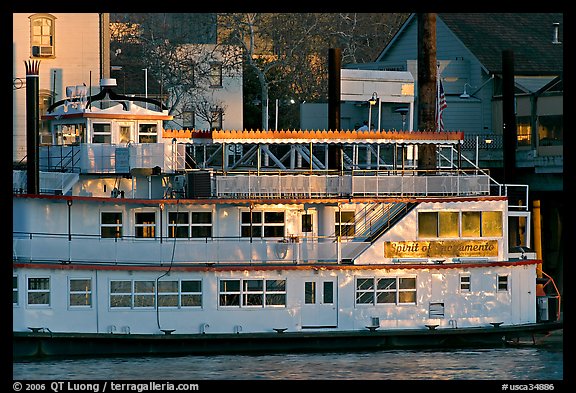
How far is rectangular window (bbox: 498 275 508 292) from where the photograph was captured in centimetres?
3366

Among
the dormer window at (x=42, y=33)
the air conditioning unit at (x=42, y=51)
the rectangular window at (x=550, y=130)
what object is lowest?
the rectangular window at (x=550, y=130)

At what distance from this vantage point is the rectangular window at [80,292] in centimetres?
3178

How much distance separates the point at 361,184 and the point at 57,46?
69.9 feet

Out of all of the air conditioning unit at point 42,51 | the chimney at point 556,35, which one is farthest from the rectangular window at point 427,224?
the chimney at point 556,35

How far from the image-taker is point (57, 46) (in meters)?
51.2

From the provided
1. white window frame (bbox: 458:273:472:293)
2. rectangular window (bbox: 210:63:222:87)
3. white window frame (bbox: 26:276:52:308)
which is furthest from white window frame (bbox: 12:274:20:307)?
rectangular window (bbox: 210:63:222:87)

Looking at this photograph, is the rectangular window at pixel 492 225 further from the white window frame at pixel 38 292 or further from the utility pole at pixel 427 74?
the white window frame at pixel 38 292

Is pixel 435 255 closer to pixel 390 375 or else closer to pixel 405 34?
pixel 390 375

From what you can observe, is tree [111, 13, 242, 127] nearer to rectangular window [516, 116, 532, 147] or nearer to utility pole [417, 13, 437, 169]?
rectangular window [516, 116, 532, 147]

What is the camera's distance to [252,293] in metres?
32.4

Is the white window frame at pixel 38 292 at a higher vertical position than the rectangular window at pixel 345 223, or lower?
lower

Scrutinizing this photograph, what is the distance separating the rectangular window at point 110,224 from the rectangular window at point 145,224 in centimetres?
40

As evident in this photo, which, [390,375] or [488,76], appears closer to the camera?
[390,375]
